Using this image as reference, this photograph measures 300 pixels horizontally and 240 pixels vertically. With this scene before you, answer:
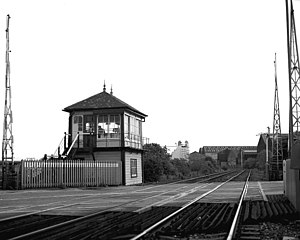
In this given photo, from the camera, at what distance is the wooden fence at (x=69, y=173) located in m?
27.4

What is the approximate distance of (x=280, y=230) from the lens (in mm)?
9359

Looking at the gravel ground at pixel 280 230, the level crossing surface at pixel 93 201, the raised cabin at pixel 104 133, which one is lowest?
the level crossing surface at pixel 93 201

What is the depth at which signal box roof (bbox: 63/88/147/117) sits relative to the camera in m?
33.4

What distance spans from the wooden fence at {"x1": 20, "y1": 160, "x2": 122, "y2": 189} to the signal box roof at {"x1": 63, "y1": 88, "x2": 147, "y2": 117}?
4633 mm

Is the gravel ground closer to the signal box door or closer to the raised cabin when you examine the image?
the raised cabin

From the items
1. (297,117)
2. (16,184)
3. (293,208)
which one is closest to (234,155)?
(297,117)

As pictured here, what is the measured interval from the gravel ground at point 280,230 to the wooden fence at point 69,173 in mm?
19928

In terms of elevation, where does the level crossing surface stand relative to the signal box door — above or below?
below

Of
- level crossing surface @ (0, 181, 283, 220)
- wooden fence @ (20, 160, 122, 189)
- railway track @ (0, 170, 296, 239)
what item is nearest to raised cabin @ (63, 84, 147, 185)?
wooden fence @ (20, 160, 122, 189)

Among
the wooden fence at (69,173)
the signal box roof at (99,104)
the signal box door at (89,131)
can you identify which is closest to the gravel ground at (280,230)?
the wooden fence at (69,173)

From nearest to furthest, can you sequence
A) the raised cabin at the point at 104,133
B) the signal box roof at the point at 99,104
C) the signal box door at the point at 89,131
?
1. the raised cabin at the point at 104,133
2. the signal box door at the point at 89,131
3. the signal box roof at the point at 99,104

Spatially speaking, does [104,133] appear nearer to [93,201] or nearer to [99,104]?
[99,104]

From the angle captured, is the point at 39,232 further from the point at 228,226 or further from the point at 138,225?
the point at 228,226

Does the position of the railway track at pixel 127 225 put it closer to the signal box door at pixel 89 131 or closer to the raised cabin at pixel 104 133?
the raised cabin at pixel 104 133
